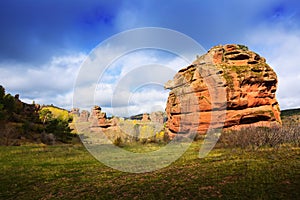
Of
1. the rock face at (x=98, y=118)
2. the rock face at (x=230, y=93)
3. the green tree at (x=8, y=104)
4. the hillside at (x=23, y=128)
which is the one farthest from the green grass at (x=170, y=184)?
the rock face at (x=98, y=118)

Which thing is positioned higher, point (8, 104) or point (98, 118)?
point (8, 104)

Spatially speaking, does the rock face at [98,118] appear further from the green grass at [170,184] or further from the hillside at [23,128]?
the green grass at [170,184]

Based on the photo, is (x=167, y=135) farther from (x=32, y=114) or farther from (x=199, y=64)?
(x=32, y=114)

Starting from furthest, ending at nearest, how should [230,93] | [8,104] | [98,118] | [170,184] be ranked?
[98,118] → [8,104] → [230,93] → [170,184]

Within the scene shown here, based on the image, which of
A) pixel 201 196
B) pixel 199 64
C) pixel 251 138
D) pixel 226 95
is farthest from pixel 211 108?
pixel 201 196

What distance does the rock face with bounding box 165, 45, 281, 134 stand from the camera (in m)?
53.1

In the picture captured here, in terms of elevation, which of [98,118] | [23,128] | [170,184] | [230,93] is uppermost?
[230,93]

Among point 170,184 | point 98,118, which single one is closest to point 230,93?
point 170,184

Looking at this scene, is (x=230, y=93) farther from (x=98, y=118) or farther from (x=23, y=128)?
(x=98, y=118)

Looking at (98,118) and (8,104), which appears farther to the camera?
(98,118)

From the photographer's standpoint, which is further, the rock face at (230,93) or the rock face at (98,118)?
the rock face at (98,118)

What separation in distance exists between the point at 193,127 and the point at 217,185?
47091 mm

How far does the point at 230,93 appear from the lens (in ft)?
175

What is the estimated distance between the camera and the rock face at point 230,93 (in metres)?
53.1
